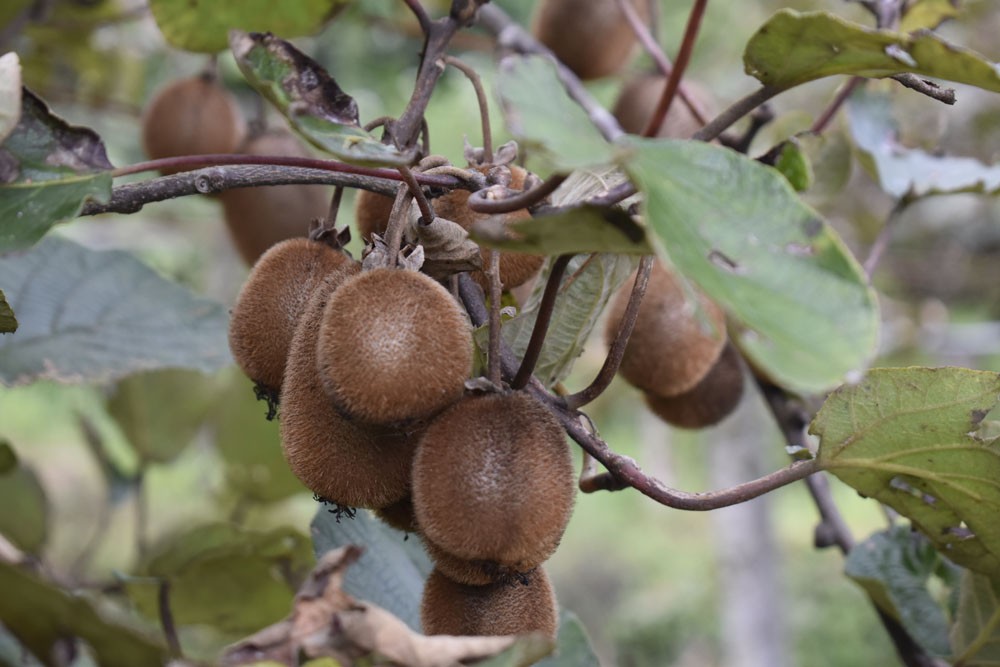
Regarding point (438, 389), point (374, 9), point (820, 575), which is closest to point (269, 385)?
point (438, 389)

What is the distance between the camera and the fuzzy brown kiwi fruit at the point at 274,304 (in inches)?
23.8

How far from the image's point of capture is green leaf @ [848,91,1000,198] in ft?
3.54

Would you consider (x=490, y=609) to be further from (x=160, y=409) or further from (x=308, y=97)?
(x=160, y=409)

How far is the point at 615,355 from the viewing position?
1.98ft

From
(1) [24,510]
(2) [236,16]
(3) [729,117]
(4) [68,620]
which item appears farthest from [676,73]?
(1) [24,510]

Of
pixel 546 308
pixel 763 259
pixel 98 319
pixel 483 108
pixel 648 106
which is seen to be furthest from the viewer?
pixel 648 106

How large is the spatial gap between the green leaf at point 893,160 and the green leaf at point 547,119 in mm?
716

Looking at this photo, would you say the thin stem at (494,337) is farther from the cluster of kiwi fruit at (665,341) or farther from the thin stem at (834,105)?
the thin stem at (834,105)

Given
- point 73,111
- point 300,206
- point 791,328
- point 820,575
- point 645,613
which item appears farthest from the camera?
point 820,575

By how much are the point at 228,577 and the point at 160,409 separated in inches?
17.4

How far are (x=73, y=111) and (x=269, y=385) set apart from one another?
1.53 m

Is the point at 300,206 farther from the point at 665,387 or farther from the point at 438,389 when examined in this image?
the point at 438,389

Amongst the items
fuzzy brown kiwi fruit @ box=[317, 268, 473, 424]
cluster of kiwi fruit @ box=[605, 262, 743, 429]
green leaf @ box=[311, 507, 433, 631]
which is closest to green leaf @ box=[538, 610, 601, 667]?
green leaf @ box=[311, 507, 433, 631]

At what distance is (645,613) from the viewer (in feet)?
15.5
